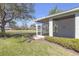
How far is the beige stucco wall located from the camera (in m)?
15.4

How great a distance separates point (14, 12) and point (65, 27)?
5.83 meters

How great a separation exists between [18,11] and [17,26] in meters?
1.67

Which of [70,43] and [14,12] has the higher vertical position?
[14,12]

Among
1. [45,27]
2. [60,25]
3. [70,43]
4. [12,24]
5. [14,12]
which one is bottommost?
[70,43]

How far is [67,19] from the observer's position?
1633 cm

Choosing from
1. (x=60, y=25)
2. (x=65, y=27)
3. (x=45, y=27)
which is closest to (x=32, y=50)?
(x=65, y=27)

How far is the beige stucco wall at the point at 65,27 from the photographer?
50.7ft

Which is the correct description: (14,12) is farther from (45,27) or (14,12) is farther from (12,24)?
(45,27)

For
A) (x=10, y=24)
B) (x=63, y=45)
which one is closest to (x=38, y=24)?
(x=10, y=24)

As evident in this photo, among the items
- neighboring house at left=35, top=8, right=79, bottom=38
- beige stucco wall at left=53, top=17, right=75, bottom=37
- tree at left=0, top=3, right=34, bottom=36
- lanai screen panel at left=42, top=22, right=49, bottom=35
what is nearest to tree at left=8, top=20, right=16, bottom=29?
tree at left=0, top=3, right=34, bottom=36

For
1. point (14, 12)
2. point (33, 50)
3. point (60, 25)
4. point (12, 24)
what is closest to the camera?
point (33, 50)

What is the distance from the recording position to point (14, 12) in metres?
19.5

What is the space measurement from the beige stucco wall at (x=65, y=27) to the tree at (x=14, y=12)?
3.31 m

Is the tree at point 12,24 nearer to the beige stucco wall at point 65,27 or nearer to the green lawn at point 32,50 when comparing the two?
the beige stucco wall at point 65,27
